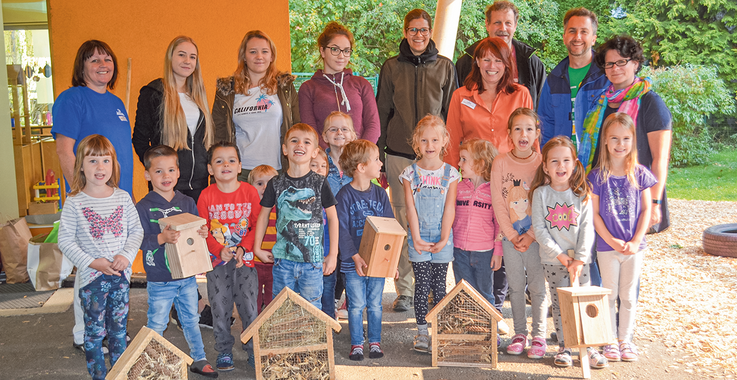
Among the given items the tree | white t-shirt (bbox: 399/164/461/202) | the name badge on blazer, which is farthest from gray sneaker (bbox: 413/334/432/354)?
the tree

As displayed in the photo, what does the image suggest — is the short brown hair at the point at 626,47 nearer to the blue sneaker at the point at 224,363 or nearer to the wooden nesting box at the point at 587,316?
the wooden nesting box at the point at 587,316

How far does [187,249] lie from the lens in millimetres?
3428

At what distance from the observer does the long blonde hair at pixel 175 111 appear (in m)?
4.06

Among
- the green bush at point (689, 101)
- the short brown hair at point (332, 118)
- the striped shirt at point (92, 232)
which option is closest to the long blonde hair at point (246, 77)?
the short brown hair at point (332, 118)

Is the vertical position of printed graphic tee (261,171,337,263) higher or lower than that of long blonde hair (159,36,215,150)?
lower

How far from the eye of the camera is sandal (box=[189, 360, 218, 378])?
3.69 m

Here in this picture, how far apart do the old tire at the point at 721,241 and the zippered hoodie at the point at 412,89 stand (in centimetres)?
429

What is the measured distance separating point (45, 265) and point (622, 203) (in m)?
5.39

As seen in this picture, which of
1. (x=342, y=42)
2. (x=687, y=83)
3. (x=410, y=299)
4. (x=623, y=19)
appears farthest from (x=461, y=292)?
(x=623, y=19)

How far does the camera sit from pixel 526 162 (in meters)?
4.03

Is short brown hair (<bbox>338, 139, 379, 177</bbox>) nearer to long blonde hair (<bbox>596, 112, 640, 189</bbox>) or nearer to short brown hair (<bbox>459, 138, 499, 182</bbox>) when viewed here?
short brown hair (<bbox>459, 138, 499, 182</bbox>)

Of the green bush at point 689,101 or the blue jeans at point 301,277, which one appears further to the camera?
the green bush at point 689,101

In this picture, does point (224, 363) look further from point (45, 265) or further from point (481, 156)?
point (45, 265)

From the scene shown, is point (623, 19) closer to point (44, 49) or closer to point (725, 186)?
point (725, 186)
